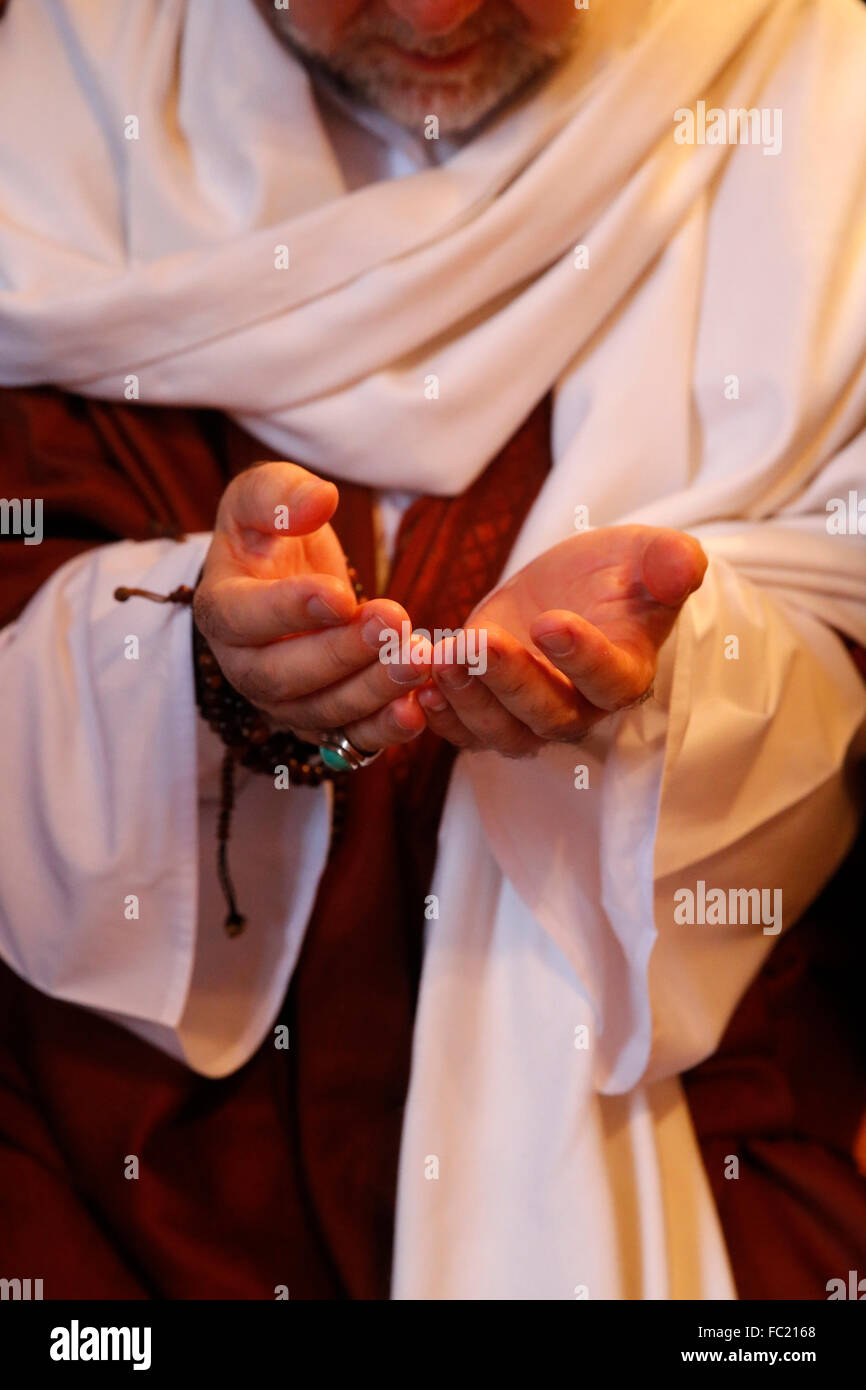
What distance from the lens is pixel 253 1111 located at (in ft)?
3.54

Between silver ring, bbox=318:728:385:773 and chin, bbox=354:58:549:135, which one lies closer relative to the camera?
silver ring, bbox=318:728:385:773

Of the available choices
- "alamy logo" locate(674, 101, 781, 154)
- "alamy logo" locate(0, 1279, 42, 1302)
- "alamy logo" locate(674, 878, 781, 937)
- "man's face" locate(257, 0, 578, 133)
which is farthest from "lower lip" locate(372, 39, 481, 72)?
"alamy logo" locate(0, 1279, 42, 1302)

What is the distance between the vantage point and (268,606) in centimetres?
81

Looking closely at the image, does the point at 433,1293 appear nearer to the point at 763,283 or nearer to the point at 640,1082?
the point at 640,1082

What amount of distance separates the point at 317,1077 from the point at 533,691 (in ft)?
1.49

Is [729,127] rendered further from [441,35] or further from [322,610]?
[322,610]

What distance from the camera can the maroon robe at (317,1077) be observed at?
99 cm

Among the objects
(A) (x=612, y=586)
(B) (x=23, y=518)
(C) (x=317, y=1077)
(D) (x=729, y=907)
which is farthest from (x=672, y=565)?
(B) (x=23, y=518)

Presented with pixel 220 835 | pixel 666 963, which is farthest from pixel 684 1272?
pixel 220 835

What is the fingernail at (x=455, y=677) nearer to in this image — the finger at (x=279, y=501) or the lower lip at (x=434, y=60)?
the finger at (x=279, y=501)

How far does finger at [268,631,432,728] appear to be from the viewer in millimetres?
775

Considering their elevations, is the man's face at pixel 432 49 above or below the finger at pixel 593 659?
above

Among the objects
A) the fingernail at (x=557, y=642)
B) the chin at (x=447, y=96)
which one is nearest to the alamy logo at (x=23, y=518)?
the chin at (x=447, y=96)

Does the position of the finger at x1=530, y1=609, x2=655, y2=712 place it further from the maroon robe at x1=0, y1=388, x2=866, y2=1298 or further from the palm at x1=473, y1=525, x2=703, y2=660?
the maroon robe at x1=0, y1=388, x2=866, y2=1298
